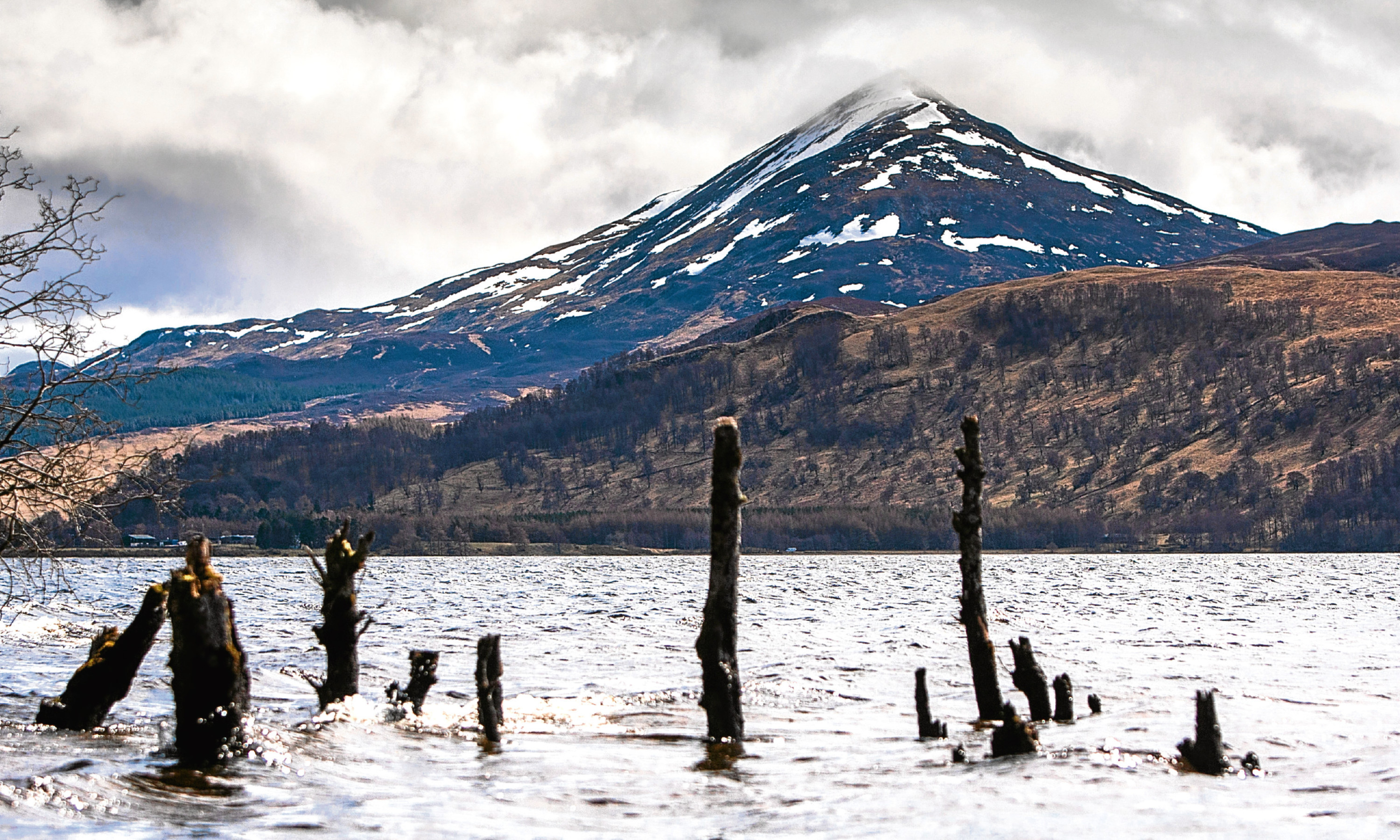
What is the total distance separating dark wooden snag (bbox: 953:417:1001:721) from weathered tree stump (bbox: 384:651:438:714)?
10.4 meters

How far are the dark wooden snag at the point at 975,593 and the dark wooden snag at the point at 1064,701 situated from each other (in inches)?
53.5

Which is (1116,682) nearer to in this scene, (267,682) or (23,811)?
(267,682)

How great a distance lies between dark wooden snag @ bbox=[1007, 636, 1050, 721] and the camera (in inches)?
1089

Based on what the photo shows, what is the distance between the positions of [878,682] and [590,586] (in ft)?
236

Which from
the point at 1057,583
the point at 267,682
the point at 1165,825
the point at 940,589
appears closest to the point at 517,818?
the point at 1165,825

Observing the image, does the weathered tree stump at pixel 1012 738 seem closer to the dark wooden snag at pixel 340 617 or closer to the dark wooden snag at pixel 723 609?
the dark wooden snag at pixel 723 609

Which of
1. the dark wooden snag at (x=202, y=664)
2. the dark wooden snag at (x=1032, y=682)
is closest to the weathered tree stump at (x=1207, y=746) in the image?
the dark wooden snag at (x=1032, y=682)

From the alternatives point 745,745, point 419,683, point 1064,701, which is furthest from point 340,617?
point 1064,701

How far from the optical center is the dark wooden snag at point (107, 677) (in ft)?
77.3

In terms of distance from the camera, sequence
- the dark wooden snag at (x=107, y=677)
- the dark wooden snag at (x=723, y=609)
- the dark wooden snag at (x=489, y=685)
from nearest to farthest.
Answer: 1. the dark wooden snag at (x=107, y=677)
2. the dark wooden snag at (x=489, y=685)
3. the dark wooden snag at (x=723, y=609)

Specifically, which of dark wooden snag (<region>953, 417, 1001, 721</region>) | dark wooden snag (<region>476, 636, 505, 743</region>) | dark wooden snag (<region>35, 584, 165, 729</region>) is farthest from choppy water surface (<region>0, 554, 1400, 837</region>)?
dark wooden snag (<region>953, 417, 1001, 721</region>)

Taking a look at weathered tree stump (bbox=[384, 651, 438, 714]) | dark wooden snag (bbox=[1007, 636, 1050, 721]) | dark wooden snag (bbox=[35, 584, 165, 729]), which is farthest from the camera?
dark wooden snag (bbox=[1007, 636, 1050, 721])

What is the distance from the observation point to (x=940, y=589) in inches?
4154

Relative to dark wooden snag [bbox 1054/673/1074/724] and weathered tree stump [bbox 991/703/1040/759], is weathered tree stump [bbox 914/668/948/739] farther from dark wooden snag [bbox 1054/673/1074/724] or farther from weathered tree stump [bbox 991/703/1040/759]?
dark wooden snag [bbox 1054/673/1074/724]
